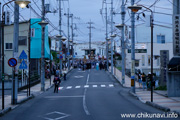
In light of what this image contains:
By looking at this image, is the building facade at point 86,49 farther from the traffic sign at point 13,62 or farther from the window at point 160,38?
the traffic sign at point 13,62

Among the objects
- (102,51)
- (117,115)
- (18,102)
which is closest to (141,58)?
(18,102)

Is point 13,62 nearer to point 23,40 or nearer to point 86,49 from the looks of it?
point 23,40

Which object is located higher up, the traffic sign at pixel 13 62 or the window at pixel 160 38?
the window at pixel 160 38

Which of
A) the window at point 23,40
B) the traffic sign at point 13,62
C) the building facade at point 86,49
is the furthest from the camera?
the building facade at point 86,49

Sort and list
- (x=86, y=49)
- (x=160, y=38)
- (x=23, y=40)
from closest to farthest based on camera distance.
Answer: (x=23, y=40) < (x=160, y=38) < (x=86, y=49)

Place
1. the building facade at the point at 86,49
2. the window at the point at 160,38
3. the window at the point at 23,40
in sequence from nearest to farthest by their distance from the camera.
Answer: the window at the point at 23,40 → the window at the point at 160,38 → the building facade at the point at 86,49

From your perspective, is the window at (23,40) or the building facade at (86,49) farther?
the building facade at (86,49)

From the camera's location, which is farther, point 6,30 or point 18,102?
point 6,30

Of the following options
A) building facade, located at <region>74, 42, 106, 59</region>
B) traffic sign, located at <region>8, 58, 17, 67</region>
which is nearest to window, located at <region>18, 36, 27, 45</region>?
traffic sign, located at <region>8, 58, 17, 67</region>

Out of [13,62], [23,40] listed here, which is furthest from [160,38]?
[13,62]

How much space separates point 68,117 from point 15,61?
651 centimetres

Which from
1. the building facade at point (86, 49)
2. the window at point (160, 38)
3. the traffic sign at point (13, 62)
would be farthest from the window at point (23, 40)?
the building facade at point (86, 49)

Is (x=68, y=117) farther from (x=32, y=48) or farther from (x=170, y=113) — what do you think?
(x=32, y=48)

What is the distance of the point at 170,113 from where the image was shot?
15352 mm
